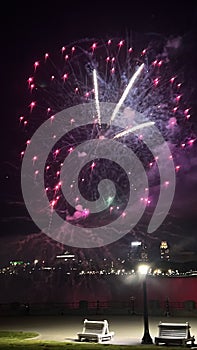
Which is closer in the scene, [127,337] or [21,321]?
[127,337]

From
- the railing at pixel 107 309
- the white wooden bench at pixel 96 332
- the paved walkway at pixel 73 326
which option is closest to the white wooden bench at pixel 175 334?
the paved walkway at pixel 73 326

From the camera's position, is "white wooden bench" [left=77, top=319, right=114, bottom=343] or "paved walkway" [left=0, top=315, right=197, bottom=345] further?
"paved walkway" [left=0, top=315, right=197, bottom=345]

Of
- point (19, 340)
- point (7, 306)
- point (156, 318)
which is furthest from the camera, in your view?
point (7, 306)

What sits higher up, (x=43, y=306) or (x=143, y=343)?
(x=43, y=306)

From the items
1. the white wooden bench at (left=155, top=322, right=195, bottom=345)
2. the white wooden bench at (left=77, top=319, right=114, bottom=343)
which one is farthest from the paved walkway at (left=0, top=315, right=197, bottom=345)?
the white wooden bench at (left=155, top=322, right=195, bottom=345)

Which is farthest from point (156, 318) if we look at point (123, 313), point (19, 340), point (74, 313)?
point (19, 340)

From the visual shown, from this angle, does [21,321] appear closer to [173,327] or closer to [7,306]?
[7,306]

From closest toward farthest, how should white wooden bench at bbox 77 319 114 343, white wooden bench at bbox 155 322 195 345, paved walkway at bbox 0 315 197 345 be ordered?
white wooden bench at bbox 155 322 195 345 < white wooden bench at bbox 77 319 114 343 < paved walkway at bbox 0 315 197 345

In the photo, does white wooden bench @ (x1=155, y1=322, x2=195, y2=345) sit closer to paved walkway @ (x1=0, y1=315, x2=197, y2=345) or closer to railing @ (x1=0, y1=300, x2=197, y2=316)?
paved walkway @ (x1=0, y1=315, x2=197, y2=345)
